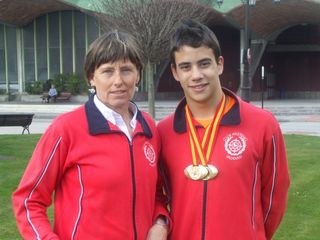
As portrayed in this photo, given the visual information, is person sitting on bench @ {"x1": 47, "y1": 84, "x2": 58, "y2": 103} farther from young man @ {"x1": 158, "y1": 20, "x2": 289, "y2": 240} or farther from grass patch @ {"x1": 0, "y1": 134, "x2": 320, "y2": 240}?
young man @ {"x1": 158, "y1": 20, "x2": 289, "y2": 240}

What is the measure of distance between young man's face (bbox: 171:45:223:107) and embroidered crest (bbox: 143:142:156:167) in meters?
0.34

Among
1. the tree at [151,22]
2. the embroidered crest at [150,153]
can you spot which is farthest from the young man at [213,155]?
the tree at [151,22]

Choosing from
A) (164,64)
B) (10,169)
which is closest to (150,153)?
(10,169)

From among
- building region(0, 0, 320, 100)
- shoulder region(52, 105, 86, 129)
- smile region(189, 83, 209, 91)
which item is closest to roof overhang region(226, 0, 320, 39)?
building region(0, 0, 320, 100)

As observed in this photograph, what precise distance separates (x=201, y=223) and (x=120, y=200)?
457mm

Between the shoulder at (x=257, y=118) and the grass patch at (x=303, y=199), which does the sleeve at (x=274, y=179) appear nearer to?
the shoulder at (x=257, y=118)

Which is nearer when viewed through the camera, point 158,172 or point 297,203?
point 158,172

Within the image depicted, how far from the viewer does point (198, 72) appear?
268 cm

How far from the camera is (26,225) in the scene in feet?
7.85

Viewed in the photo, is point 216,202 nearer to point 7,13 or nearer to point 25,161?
point 25,161

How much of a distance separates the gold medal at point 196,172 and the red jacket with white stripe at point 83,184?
0.23 m

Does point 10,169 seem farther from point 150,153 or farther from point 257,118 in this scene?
point 257,118

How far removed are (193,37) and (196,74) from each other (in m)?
0.18

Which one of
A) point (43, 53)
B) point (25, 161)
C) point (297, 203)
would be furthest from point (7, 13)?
point (297, 203)
